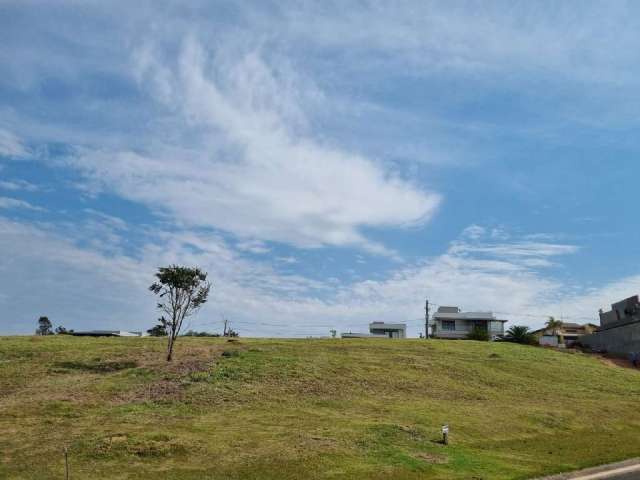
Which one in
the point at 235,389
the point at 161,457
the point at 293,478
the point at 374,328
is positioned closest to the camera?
the point at 293,478

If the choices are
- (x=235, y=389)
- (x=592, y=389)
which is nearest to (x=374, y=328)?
(x=592, y=389)

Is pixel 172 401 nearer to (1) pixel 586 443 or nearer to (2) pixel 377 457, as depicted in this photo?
(2) pixel 377 457

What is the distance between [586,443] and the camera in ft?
96.6

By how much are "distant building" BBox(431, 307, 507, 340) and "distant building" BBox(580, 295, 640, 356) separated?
984 inches

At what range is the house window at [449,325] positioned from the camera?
4488 inches

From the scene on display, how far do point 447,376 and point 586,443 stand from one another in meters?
17.3

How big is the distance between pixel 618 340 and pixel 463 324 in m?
38.5

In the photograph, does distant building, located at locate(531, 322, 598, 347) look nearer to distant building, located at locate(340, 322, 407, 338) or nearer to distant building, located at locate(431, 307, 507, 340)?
distant building, located at locate(431, 307, 507, 340)

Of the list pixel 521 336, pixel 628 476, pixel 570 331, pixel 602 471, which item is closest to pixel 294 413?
pixel 602 471

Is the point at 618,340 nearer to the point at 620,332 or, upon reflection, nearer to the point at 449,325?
the point at 620,332

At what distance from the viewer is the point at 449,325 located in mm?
114188

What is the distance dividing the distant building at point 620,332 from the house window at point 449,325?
28.9 metres

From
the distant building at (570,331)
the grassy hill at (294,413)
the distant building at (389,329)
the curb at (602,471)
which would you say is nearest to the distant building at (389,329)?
the distant building at (389,329)

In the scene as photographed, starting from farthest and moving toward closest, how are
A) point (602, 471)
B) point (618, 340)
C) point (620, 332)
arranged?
point (618, 340) < point (620, 332) < point (602, 471)
